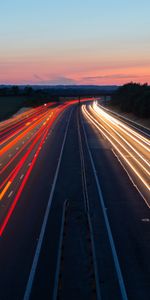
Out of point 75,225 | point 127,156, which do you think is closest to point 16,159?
point 127,156

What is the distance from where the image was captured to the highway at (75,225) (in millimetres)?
20719

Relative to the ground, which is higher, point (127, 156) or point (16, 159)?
point (16, 159)

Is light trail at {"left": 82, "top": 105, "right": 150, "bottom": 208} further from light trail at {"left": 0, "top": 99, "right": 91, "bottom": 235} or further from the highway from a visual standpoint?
light trail at {"left": 0, "top": 99, "right": 91, "bottom": 235}

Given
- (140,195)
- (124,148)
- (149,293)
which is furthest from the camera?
(124,148)

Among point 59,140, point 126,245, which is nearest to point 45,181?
point 126,245

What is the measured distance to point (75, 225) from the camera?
29328mm

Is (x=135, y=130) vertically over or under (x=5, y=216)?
under

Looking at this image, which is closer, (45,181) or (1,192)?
(1,192)

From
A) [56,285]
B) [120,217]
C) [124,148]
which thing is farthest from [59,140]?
[56,285]

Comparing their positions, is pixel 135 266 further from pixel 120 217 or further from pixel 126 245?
pixel 120 217

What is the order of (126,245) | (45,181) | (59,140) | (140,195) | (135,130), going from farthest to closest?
(135,130)
(59,140)
(45,181)
(140,195)
(126,245)

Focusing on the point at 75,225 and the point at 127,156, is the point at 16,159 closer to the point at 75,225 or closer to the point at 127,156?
the point at 127,156

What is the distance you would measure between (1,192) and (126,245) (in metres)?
14.3

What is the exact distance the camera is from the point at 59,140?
247ft
